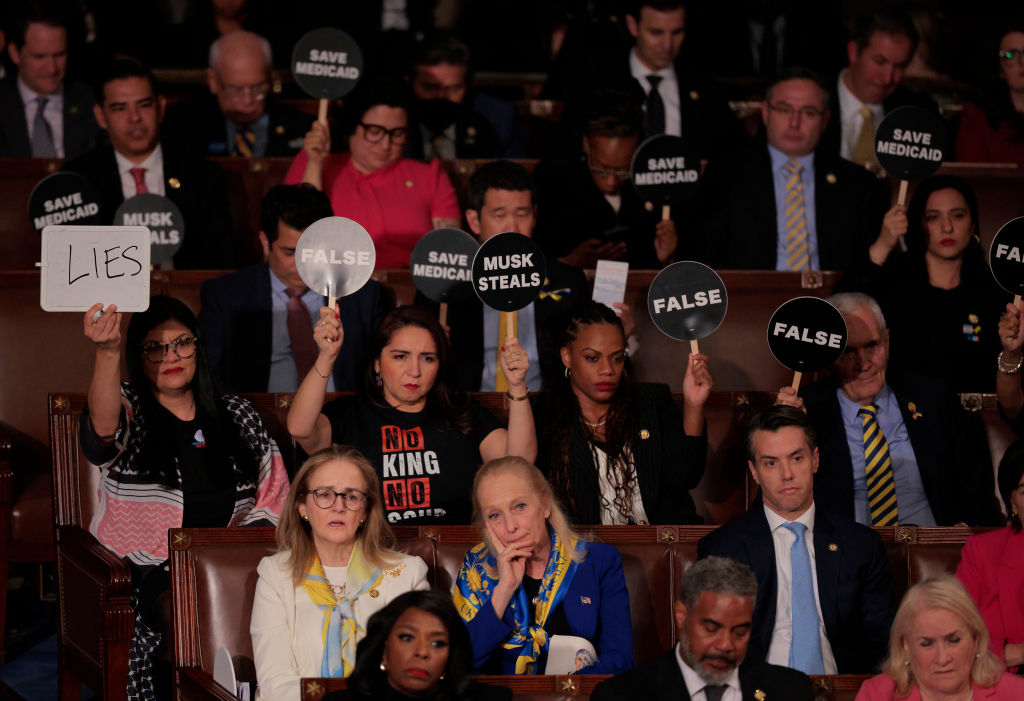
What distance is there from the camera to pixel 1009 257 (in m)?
4.39

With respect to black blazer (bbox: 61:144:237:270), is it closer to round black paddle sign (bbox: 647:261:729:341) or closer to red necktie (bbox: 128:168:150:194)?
red necktie (bbox: 128:168:150:194)

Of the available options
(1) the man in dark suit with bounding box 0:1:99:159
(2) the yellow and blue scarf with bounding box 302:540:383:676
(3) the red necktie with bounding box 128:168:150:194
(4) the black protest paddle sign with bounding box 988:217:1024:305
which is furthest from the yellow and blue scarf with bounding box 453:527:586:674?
(1) the man in dark suit with bounding box 0:1:99:159

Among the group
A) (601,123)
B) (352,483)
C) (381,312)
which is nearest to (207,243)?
(381,312)

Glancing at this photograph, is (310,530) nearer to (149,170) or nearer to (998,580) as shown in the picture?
(998,580)

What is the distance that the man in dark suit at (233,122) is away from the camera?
6.06 meters

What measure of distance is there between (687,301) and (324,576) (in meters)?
1.39

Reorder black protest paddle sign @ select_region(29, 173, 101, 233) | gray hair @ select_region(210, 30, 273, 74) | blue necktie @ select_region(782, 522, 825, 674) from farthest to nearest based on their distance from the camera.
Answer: gray hair @ select_region(210, 30, 273, 74) < black protest paddle sign @ select_region(29, 173, 101, 233) < blue necktie @ select_region(782, 522, 825, 674)

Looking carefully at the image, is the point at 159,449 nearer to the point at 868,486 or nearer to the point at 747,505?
the point at 747,505

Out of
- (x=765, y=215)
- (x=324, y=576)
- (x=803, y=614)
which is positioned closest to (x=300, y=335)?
(x=324, y=576)

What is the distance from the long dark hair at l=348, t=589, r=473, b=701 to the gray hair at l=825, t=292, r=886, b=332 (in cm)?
192

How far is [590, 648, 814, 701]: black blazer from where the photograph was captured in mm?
3014

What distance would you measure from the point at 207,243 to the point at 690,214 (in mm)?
1849

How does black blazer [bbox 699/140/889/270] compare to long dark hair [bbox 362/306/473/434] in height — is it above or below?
above

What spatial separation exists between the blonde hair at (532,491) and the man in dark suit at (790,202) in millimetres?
2212
